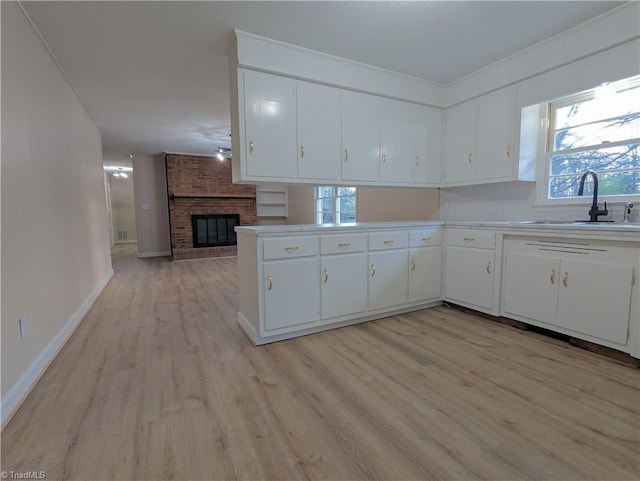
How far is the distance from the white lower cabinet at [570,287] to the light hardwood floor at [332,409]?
0.20 m

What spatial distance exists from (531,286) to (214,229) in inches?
255

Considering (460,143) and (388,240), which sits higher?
(460,143)

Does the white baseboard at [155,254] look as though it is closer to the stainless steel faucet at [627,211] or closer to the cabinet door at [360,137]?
the cabinet door at [360,137]

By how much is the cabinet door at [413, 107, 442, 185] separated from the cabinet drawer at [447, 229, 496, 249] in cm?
74

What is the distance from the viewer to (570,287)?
2.38m

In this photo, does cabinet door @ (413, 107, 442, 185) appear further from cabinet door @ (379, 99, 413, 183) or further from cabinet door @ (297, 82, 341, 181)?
cabinet door @ (297, 82, 341, 181)

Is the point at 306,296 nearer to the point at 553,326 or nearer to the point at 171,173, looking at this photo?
the point at 553,326

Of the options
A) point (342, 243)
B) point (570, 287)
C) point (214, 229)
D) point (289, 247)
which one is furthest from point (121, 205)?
point (570, 287)

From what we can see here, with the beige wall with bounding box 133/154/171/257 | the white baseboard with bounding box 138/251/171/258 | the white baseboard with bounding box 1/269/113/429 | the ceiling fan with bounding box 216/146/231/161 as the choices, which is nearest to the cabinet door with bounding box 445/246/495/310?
the white baseboard with bounding box 1/269/113/429

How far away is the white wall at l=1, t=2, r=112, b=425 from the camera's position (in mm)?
1752

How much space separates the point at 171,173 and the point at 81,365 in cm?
551

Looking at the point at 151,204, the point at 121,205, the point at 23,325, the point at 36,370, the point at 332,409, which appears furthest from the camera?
the point at 121,205

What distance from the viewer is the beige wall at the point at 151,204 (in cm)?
743

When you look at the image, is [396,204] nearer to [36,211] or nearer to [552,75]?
[552,75]
